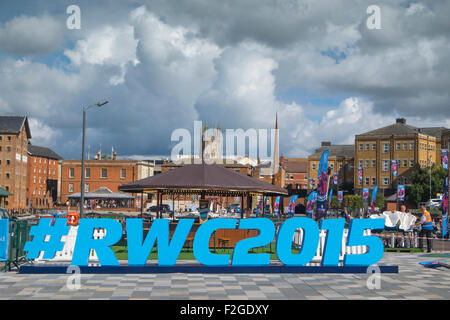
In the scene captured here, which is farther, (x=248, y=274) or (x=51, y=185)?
(x=51, y=185)

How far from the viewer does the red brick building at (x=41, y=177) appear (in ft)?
330

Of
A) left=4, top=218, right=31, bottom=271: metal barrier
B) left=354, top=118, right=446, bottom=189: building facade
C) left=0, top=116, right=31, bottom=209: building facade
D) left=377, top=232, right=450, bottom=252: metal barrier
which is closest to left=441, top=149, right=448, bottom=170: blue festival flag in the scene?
left=377, top=232, right=450, bottom=252: metal barrier

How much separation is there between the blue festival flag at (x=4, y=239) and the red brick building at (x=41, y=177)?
87096mm

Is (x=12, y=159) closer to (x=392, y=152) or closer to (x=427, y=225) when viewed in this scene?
(x=392, y=152)

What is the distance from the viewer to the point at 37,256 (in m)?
13.4

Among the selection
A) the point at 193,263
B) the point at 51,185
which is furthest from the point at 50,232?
the point at 51,185

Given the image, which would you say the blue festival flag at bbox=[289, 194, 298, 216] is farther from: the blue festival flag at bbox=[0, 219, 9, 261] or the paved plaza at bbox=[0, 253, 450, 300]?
the blue festival flag at bbox=[0, 219, 9, 261]

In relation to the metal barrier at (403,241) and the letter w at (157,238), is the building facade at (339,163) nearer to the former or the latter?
the metal barrier at (403,241)

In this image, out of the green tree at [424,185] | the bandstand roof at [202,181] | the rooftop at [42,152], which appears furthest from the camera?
the rooftop at [42,152]

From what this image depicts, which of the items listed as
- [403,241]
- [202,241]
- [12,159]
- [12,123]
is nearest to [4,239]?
[202,241]

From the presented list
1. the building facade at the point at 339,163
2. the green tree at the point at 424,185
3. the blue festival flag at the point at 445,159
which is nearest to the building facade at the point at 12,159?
the building facade at the point at 339,163

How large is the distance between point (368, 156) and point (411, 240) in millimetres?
73335
